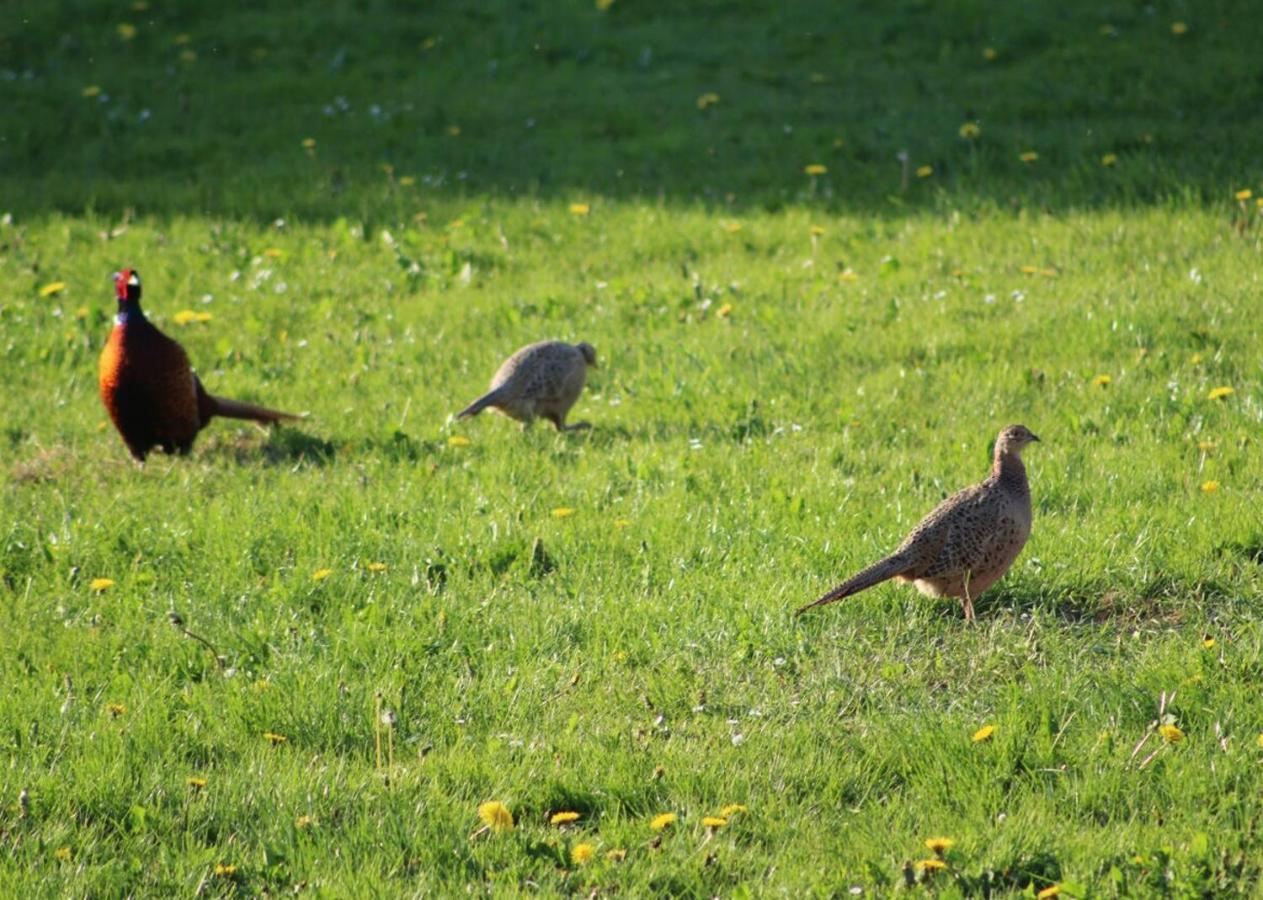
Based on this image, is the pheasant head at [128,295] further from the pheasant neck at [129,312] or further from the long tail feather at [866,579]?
the long tail feather at [866,579]

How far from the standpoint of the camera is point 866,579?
219 inches

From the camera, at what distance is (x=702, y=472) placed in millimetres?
7164

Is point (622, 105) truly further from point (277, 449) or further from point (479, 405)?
point (277, 449)

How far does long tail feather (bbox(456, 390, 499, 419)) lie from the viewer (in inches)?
311

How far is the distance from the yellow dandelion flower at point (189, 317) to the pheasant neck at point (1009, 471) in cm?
582

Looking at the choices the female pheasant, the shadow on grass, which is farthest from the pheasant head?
the shadow on grass

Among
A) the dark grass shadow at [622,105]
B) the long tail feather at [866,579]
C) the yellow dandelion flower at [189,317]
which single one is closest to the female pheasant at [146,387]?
the yellow dandelion flower at [189,317]

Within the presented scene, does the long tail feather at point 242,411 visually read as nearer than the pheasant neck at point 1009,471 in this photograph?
No

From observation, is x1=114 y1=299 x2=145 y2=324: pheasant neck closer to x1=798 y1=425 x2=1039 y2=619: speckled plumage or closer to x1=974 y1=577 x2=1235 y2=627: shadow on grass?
x1=798 y1=425 x2=1039 y2=619: speckled plumage

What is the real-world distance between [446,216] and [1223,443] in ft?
20.5

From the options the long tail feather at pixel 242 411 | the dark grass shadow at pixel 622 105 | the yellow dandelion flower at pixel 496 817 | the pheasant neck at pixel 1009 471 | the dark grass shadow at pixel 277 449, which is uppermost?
the dark grass shadow at pixel 622 105

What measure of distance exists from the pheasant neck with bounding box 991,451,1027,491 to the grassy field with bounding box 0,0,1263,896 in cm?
38

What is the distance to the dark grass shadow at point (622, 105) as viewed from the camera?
11414 millimetres

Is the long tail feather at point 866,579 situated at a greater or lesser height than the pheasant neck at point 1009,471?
lesser
